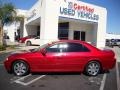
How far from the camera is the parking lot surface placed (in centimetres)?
748

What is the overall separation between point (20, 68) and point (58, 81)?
175 centimetres

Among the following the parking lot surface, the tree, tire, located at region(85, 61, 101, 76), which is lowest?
the parking lot surface

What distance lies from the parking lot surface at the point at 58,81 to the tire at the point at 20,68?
0.68 feet

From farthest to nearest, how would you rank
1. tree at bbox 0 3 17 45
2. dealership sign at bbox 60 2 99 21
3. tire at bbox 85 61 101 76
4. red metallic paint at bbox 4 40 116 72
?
tree at bbox 0 3 17 45
dealership sign at bbox 60 2 99 21
tire at bbox 85 61 101 76
red metallic paint at bbox 4 40 116 72

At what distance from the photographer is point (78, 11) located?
89.0 ft

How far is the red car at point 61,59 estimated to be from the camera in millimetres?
9148

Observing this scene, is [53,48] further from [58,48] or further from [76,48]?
[76,48]

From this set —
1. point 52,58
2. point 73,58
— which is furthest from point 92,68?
point 52,58

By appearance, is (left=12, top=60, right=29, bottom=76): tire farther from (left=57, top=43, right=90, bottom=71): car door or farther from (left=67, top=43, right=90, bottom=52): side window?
(left=67, top=43, right=90, bottom=52): side window

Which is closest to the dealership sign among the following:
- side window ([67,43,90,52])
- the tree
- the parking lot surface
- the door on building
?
the door on building

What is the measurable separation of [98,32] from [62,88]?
83.1 feet

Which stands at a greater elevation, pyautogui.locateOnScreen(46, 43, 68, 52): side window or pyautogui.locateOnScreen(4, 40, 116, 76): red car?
pyautogui.locateOnScreen(46, 43, 68, 52): side window

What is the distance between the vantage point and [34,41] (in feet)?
93.1

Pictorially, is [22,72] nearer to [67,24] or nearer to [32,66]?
[32,66]
